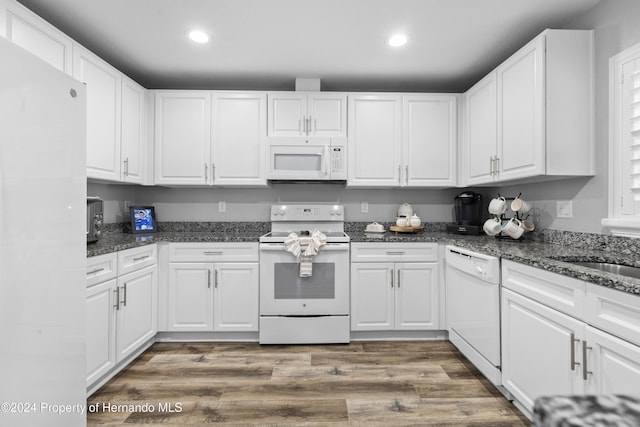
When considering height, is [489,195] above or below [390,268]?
above

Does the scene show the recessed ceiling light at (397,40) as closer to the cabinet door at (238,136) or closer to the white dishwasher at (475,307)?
the cabinet door at (238,136)

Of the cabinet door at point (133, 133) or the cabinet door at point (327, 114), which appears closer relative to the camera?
the cabinet door at point (133, 133)

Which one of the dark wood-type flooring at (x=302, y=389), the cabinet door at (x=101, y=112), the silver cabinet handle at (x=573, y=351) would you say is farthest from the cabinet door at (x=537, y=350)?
the cabinet door at (x=101, y=112)

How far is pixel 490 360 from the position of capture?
195 centimetres

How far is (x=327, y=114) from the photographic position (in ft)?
9.50

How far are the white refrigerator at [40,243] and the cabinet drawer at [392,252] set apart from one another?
6.26 ft

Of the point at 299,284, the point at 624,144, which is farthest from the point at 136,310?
the point at 624,144

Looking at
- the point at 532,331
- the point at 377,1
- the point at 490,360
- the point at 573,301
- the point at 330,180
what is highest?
the point at 377,1

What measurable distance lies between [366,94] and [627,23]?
1729 millimetres

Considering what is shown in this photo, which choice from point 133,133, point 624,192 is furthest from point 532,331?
point 133,133

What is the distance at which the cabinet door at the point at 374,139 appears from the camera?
2910mm

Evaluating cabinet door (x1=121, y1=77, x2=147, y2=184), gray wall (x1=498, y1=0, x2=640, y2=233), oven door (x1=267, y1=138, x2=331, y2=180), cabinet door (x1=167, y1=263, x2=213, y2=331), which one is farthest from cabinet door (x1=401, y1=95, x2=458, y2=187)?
cabinet door (x1=121, y1=77, x2=147, y2=184)

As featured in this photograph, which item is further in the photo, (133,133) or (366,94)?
(366,94)

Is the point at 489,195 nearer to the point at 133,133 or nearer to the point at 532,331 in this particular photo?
the point at 532,331
